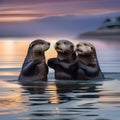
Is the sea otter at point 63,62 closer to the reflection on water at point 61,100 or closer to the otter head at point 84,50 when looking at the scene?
the otter head at point 84,50

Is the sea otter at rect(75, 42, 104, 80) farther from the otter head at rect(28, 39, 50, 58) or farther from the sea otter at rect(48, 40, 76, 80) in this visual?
the otter head at rect(28, 39, 50, 58)

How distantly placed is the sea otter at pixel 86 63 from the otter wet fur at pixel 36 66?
89 cm

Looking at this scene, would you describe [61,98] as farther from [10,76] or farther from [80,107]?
[10,76]

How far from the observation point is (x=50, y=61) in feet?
80.3

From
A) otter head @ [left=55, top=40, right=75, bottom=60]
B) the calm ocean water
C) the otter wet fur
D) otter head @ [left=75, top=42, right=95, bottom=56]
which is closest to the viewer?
the calm ocean water

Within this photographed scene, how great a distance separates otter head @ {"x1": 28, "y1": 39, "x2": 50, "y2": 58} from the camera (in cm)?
2470

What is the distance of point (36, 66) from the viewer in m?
24.6

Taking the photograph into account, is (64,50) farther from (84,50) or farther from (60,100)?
(60,100)

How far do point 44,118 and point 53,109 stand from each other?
55.1 inches

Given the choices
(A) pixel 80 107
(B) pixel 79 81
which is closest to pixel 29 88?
(B) pixel 79 81

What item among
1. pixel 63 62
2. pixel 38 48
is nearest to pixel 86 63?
pixel 63 62

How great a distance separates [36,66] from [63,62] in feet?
2.35

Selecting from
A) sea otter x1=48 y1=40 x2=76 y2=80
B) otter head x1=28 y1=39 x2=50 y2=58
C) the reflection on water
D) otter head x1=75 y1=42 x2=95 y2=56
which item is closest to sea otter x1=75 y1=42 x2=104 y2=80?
otter head x1=75 y1=42 x2=95 y2=56

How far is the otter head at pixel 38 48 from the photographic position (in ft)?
81.0
